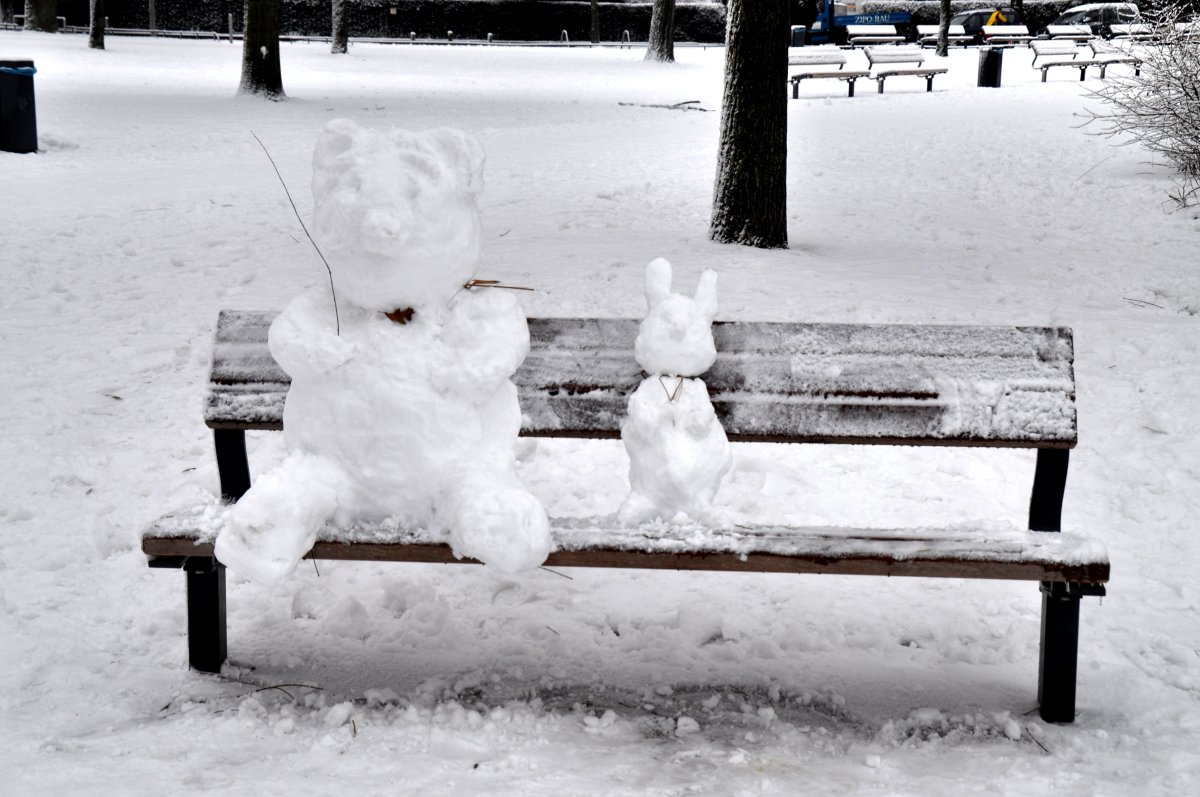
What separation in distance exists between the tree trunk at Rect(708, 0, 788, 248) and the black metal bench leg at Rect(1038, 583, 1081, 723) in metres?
4.71

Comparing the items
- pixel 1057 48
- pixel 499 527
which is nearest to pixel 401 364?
pixel 499 527

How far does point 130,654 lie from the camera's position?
3.31 meters

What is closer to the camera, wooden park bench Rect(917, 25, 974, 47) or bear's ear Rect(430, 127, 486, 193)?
bear's ear Rect(430, 127, 486, 193)

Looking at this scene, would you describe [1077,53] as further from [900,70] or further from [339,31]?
[339,31]

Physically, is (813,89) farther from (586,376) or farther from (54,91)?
(586,376)

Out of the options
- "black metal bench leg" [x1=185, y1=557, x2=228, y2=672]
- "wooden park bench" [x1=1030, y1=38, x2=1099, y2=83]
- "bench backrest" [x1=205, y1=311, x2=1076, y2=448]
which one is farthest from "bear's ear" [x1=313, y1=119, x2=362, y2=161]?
"wooden park bench" [x1=1030, y1=38, x2=1099, y2=83]

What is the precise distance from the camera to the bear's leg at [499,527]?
8.87 ft

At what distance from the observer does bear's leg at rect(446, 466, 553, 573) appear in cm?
270

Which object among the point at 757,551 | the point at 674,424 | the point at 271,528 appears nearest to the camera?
the point at 271,528

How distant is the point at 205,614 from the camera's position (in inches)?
124

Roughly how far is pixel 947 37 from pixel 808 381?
24.8 meters

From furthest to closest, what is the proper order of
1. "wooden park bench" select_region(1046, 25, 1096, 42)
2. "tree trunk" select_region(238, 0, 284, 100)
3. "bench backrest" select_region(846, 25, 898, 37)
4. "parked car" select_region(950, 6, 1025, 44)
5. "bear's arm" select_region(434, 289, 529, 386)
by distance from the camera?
"parked car" select_region(950, 6, 1025, 44), "bench backrest" select_region(846, 25, 898, 37), "wooden park bench" select_region(1046, 25, 1096, 42), "tree trunk" select_region(238, 0, 284, 100), "bear's arm" select_region(434, 289, 529, 386)

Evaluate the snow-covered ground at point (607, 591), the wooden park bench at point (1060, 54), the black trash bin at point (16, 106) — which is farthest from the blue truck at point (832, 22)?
the snow-covered ground at point (607, 591)

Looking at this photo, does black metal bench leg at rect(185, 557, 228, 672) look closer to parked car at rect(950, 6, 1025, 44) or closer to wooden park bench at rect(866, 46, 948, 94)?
wooden park bench at rect(866, 46, 948, 94)
